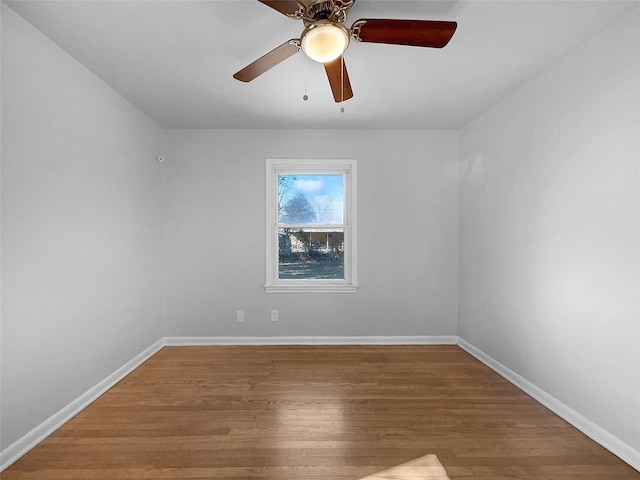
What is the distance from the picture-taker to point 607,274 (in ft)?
6.59

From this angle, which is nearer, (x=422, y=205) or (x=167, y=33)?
(x=167, y=33)

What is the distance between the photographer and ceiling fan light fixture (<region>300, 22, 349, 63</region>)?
1.61m

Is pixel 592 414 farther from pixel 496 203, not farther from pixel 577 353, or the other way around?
pixel 496 203

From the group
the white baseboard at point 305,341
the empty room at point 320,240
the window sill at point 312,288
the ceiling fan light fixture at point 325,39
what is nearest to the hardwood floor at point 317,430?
the empty room at point 320,240

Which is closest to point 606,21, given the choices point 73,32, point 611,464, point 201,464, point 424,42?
point 424,42

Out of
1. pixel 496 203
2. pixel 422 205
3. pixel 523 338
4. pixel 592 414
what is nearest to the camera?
pixel 592 414

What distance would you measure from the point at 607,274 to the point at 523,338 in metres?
0.96

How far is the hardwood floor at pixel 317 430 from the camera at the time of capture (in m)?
1.81

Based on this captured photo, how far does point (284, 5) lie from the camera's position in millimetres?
1567

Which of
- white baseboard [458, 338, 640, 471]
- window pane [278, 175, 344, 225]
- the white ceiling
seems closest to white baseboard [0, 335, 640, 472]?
white baseboard [458, 338, 640, 471]

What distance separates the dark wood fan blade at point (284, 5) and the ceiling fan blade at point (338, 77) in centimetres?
39

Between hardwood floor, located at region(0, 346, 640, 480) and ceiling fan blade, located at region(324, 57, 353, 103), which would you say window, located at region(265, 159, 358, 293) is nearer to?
hardwood floor, located at region(0, 346, 640, 480)

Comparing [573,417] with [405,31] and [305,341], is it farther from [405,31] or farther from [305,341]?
[405,31]

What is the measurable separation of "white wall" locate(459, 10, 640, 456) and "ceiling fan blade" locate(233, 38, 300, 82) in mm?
1853
